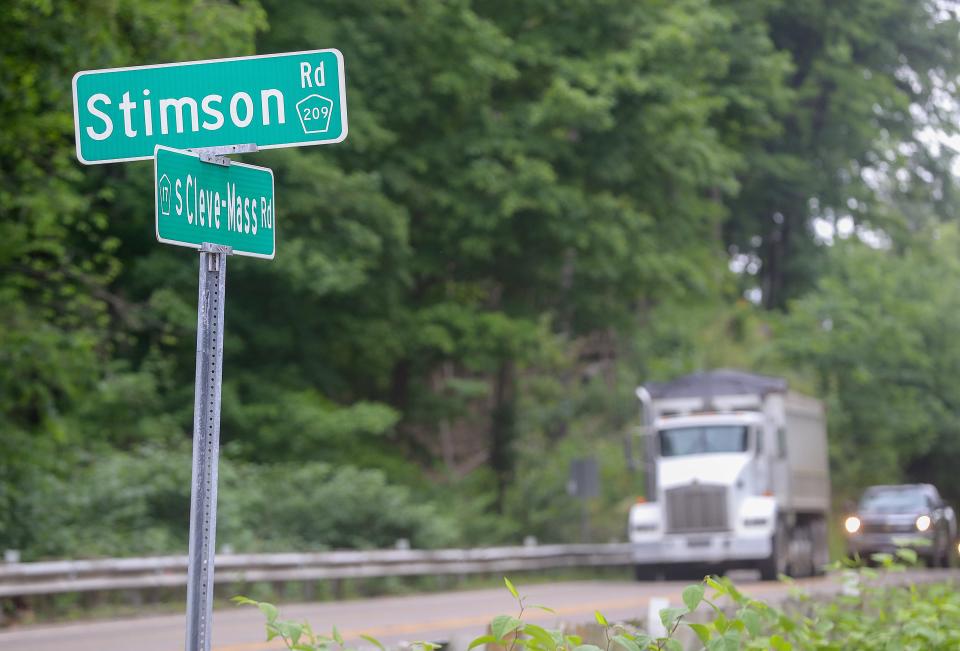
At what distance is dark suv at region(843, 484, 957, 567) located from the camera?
112 feet

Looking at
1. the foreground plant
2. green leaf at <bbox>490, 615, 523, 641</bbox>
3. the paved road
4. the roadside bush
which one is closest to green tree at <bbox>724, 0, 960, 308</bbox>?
the roadside bush

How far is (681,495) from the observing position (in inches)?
1166

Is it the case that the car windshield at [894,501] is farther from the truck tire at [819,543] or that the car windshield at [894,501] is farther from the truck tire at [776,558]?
the truck tire at [776,558]

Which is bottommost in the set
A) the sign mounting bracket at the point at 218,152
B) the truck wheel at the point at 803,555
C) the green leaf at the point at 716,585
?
the green leaf at the point at 716,585

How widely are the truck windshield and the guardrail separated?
11.0 feet

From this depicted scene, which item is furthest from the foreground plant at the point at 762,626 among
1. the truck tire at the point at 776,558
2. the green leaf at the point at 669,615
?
the truck tire at the point at 776,558

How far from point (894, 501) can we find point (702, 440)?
700 centimetres

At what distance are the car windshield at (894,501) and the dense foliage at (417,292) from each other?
200 inches

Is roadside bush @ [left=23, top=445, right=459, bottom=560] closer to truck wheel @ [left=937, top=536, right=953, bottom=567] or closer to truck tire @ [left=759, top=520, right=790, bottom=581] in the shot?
truck tire @ [left=759, top=520, right=790, bottom=581]

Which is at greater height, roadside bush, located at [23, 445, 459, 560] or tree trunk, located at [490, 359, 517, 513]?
tree trunk, located at [490, 359, 517, 513]

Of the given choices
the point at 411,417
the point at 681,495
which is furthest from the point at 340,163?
the point at 681,495

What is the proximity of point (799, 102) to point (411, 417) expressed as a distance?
754 inches

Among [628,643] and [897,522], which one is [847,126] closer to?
[897,522]

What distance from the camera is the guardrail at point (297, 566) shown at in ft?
61.8
